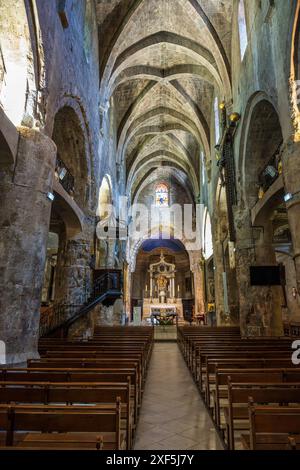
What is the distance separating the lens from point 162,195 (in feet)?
96.0

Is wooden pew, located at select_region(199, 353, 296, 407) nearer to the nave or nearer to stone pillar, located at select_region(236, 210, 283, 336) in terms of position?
the nave

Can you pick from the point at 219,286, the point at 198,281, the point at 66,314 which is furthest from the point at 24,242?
the point at 198,281

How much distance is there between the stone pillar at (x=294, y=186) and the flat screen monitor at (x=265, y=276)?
3830 millimetres

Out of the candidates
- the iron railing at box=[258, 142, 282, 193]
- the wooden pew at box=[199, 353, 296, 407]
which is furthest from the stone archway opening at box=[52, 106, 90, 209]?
the wooden pew at box=[199, 353, 296, 407]

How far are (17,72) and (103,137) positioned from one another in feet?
25.7

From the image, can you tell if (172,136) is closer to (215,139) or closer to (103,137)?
(215,139)

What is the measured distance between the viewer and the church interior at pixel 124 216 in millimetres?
2775

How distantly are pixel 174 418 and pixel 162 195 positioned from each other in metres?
26.3

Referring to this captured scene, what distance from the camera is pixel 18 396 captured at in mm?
2602

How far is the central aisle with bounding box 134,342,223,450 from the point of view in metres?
3.03

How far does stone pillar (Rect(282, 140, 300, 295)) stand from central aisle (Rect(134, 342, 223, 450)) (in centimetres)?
330

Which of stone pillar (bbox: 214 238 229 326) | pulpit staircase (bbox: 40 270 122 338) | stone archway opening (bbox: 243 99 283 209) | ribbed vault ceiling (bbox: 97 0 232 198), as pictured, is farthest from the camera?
stone pillar (bbox: 214 238 229 326)

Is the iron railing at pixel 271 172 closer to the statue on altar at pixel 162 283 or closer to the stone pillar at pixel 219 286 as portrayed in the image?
the stone pillar at pixel 219 286
